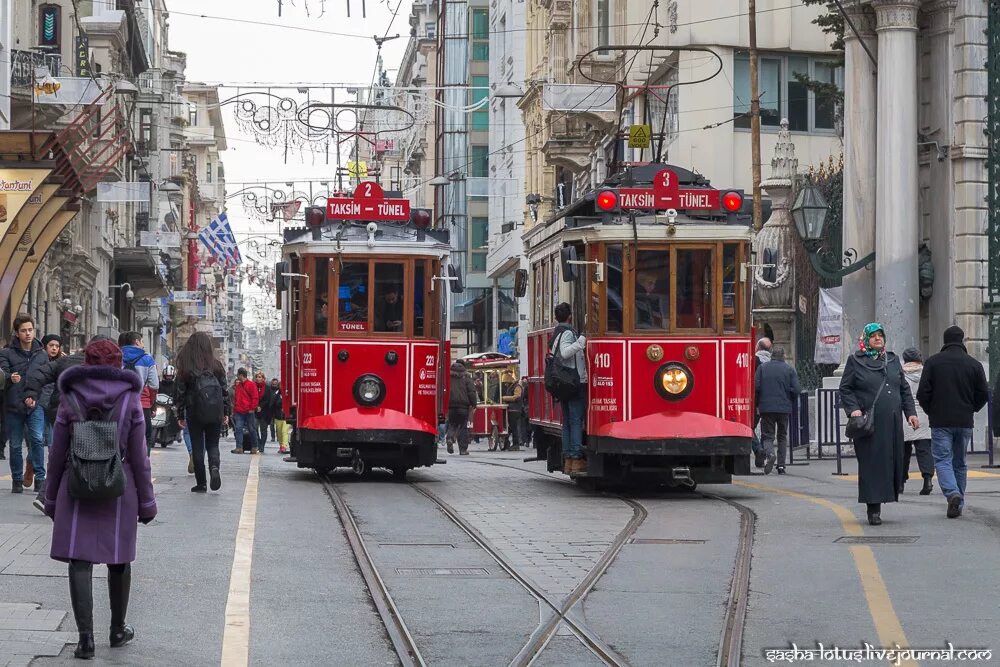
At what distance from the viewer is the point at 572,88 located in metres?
41.2

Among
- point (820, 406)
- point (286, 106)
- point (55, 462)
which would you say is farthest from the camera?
point (286, 106)

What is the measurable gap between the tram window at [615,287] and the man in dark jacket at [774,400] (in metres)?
5.57

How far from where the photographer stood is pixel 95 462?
8500 mm

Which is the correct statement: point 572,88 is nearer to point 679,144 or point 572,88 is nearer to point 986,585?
point 679,144

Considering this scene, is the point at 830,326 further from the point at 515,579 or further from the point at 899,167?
the point at 515,579

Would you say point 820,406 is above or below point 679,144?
below

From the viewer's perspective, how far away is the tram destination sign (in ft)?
67.1

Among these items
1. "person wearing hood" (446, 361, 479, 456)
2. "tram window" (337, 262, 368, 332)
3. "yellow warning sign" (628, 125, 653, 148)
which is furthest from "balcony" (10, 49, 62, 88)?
"tram window" (337, 262, 368, 332)

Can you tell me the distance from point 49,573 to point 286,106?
82.3ft

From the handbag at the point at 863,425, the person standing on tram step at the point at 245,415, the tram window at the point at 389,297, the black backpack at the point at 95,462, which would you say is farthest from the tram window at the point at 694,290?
the person standing on tram step at the point at 245,415

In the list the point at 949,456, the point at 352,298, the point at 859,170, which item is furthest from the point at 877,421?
the point at 859,170

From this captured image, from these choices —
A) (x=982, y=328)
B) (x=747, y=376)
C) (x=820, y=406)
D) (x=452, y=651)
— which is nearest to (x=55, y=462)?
(x=452, y=651)

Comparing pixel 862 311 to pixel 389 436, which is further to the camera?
pixel 862 311

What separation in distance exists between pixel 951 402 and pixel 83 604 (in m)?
9.36
